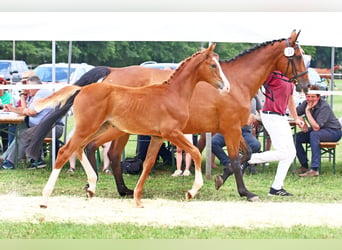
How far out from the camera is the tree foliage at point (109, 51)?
31.4 meters

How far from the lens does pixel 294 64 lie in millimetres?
8641

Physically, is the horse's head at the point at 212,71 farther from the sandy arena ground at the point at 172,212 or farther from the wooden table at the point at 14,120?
the wooden table at the point at 14,120

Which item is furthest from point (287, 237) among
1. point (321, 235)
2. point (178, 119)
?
point (178, 119)

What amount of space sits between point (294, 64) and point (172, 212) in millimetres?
2530

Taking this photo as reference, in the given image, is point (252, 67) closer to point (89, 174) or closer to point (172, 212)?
point (172, 212)

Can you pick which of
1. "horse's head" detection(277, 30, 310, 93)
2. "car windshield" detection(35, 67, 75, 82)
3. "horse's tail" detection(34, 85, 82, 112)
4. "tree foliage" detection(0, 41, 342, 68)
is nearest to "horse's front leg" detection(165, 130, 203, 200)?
"horse's tail" detection(34, 85, 82, 112)

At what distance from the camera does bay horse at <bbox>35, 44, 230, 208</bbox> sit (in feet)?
25.0

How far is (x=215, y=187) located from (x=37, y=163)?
3533 mm

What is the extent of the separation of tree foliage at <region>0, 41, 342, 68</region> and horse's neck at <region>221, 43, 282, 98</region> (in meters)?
21.3

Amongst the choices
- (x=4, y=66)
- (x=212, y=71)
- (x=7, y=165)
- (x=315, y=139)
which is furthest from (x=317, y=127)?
(x=4, y=66)

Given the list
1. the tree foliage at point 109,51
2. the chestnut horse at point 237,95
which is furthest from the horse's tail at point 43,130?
the tree foliage at point 109,51

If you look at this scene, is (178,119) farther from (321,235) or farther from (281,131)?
(321,235)

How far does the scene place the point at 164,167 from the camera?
37.8 ft

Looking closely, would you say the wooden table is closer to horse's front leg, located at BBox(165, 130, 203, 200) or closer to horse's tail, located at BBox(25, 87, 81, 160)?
horse's tail, located at BBox(25, 87, 81, 160)
